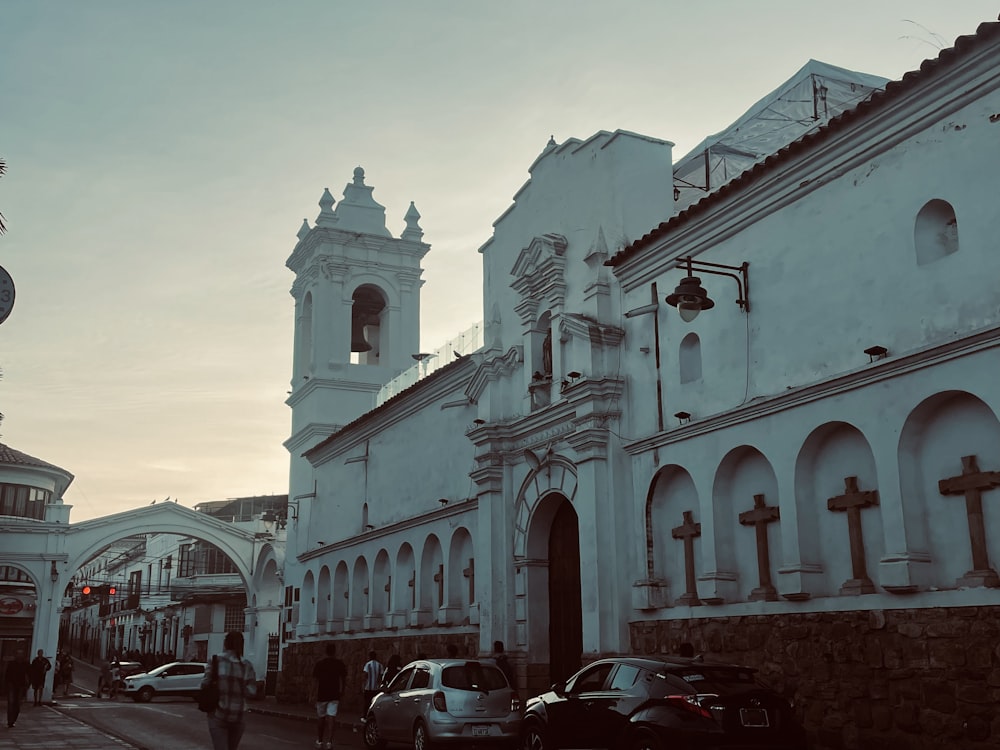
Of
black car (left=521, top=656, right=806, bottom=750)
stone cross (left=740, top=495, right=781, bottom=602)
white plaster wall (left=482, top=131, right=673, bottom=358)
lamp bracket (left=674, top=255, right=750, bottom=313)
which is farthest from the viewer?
white plaster wall (left=482, top=131, right=673, bottom=358)

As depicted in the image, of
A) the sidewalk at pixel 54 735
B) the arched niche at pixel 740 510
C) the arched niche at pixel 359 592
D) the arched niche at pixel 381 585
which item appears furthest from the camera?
the arched niche at pixel 359 592

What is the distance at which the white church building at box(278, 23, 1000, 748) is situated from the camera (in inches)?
466

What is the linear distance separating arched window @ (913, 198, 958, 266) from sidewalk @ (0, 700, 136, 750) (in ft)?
45.6

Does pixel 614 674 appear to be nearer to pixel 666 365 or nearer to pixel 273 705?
pixel 666 365

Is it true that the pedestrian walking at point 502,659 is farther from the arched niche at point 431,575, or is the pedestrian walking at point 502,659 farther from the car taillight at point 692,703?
the car taillight at point 692,703

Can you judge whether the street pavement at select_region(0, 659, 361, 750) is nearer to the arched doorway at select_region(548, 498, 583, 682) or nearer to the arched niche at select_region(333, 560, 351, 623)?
the arched niche at select_region(333, 560, 351, 623)

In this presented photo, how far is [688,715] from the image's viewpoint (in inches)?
429

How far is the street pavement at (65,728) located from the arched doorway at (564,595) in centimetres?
427

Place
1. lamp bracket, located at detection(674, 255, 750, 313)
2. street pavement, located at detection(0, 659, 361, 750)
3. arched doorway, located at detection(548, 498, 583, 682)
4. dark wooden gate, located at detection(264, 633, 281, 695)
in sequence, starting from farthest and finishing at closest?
dark wooden gate, located at detection(264, 633, 281, 695)
arched doorway, located at detection(548, 498, 583, 682)
street pavement, located at detection(0, 659, 361, 750)
lamp bracket, located at detection(674, 255, 750, 313)

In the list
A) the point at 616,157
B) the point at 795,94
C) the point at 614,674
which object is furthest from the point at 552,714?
the point at 795,94

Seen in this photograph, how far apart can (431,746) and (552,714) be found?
2912 millimetres

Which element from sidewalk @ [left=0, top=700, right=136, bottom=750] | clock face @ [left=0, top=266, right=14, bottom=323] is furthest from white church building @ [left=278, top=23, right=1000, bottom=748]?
clock face @ [left=0, top=266, right=14, bottom=323]

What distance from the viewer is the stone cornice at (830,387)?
456 inches

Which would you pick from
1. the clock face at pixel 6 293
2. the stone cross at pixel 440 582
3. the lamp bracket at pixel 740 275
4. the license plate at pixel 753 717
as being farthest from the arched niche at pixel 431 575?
the clock face at pixel 6 293
